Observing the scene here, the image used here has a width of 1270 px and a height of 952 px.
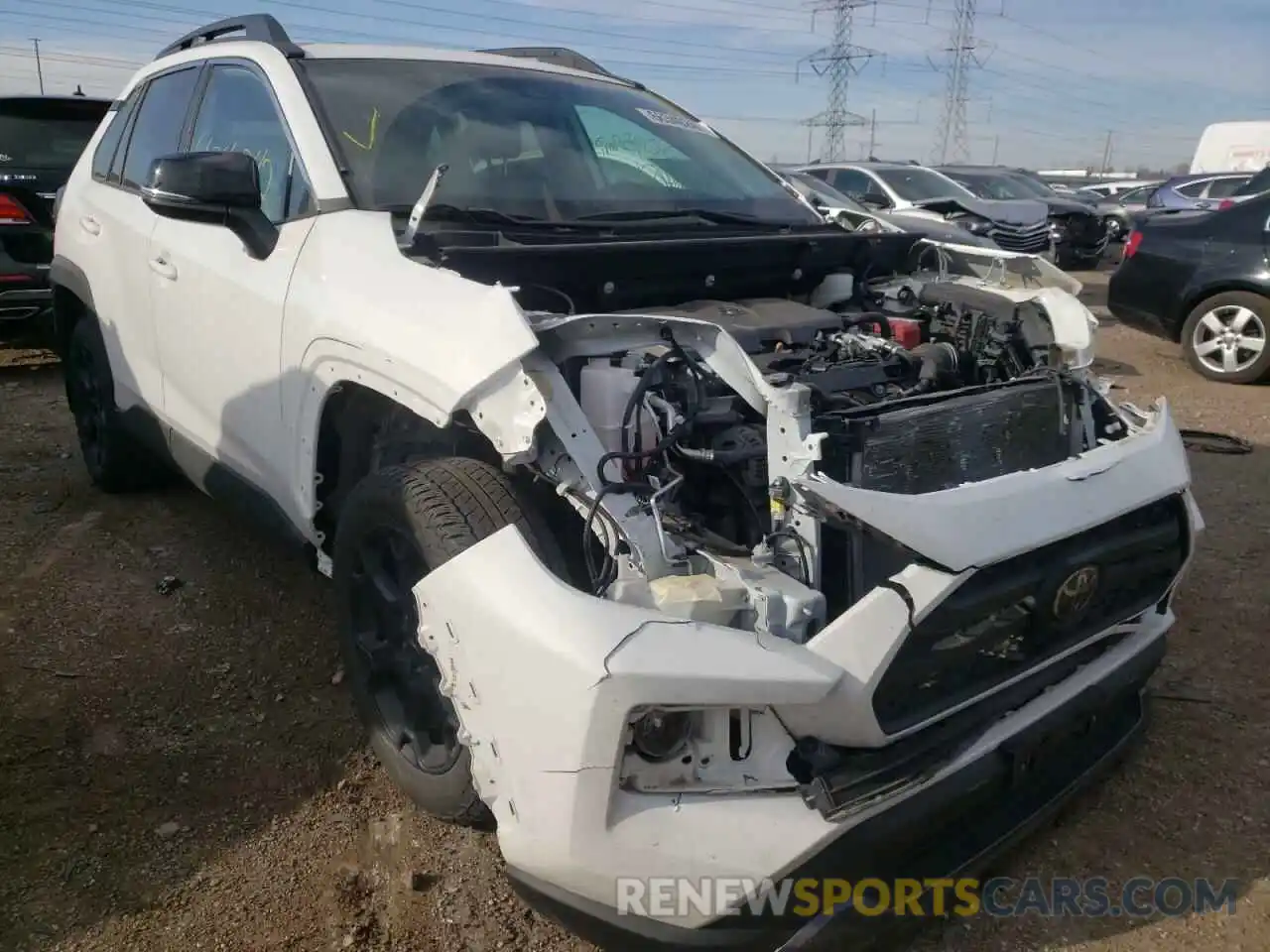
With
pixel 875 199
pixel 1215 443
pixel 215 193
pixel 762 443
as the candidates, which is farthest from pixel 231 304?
pixel 875 199

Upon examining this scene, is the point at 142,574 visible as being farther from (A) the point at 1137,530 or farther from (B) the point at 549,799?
(A) the point at 1137,530

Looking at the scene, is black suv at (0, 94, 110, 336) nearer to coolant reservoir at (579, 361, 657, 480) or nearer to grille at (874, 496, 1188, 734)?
coolant reservoir at (579, 361, 657, 480)

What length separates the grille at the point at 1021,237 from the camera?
39.2 ft

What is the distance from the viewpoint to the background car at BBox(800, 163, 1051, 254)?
12055 millimetres

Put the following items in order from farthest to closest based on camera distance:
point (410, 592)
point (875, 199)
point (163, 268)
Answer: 1. point (875, 199)
2. point (163, 268)
3. point (410, 592)

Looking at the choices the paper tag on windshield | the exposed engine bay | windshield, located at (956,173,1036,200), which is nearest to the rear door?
the paper tag on windshield

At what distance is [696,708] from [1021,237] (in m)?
11.7

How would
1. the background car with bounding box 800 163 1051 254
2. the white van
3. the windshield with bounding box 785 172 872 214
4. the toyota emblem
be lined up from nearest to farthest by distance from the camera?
the toyota emblem < the windshield with bounding box 785 172 872 214 < the background car with bounding box 800 163 1051 254 < the white van

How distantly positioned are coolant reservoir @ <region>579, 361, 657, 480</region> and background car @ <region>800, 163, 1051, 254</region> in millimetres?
10231

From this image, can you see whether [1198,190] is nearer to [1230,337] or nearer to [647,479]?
[1230,337]

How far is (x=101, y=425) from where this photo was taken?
4.67 m

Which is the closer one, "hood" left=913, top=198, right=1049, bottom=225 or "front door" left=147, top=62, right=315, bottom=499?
"front door" left=147, top=62, right=315, bottom=499

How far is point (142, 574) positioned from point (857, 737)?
3.23 metres

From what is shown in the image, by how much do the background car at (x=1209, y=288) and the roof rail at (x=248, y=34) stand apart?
6.97m
